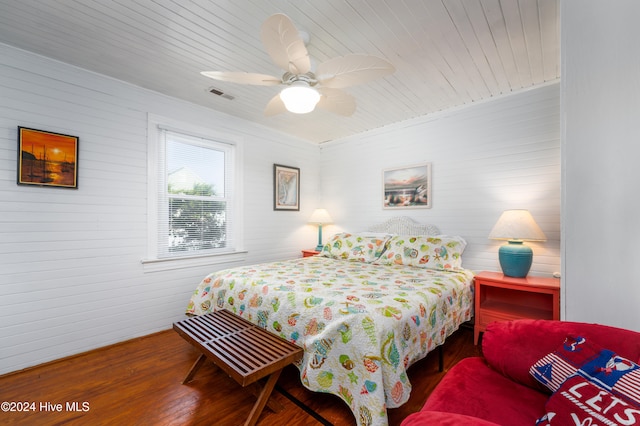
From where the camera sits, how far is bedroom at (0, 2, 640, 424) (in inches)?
54.9

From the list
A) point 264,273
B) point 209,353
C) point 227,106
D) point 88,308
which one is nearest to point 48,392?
point 88,308

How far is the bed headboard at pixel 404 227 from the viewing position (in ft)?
11.1

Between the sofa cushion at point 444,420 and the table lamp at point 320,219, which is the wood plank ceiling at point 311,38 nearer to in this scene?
the table lamp at point 320,219

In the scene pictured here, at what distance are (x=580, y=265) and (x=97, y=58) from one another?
3727 millimetres

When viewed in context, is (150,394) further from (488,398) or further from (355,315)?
(488,398)

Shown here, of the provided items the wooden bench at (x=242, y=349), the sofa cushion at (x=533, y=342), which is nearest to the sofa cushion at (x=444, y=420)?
the sofa cushion at (x=533, y=342)

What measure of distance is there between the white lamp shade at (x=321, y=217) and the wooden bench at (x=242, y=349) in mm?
2352

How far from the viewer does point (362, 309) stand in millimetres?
1605

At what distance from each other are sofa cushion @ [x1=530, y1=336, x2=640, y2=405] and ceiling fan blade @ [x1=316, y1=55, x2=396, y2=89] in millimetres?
1605

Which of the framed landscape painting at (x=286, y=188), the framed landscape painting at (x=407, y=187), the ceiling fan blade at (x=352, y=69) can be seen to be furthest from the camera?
the framed landscape painting at (x=286, y=188)

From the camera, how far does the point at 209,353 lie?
1.64 meters

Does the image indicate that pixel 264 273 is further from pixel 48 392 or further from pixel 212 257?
pixel 48 392

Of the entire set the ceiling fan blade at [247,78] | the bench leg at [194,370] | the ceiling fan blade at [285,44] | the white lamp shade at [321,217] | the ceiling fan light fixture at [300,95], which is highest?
the ceiling fan blade at [285,44]

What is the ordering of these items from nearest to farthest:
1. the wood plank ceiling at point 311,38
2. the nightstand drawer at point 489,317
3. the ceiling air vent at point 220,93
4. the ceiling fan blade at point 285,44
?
1. the ceiling fan blade at point 285,44
2. the wood plank ceiling at point 311,38
3. the nightstand drawer at point 489,317
4. the ceiling air vent at point 220,93
